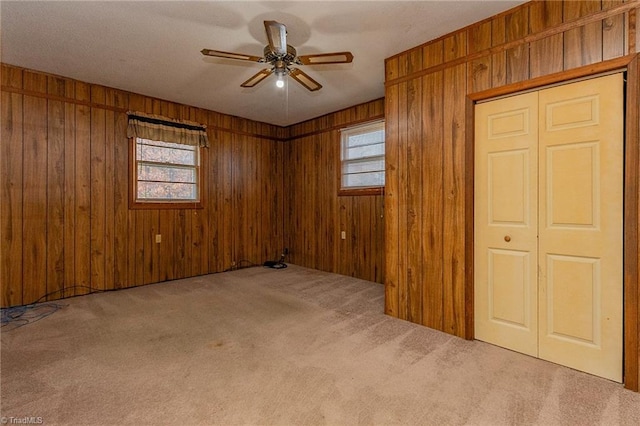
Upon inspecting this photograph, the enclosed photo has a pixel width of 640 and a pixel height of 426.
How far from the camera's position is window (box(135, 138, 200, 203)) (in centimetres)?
432

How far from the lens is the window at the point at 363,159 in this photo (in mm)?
4535

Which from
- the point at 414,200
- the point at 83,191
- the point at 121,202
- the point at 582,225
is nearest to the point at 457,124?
the point at 414,200

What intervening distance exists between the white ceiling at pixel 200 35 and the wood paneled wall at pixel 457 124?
0.22 meters

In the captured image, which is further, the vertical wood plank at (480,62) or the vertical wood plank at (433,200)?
the vertical wood plank at (433,200)

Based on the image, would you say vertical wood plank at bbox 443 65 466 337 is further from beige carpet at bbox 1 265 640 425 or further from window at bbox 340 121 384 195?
window at bbox 340 121 384 195

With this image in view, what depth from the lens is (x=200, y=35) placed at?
8.96ft

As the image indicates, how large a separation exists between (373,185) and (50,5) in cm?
385

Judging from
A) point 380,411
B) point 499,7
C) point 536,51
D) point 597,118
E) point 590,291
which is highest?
point 499,7

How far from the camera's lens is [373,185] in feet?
15.1

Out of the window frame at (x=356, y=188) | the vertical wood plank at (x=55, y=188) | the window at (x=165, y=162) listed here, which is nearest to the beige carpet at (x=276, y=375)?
the vertical wood plank at (x=55, y=188)

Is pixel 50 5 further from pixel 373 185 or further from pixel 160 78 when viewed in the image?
→ pixel 373 185

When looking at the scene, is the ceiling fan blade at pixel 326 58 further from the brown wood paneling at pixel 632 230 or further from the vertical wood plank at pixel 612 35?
the brown wood paneling at pixel 632 230

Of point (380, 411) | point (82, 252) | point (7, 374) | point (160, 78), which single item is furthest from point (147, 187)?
point (380, 411)

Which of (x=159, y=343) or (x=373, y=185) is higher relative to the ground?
(x=373, y=185)
